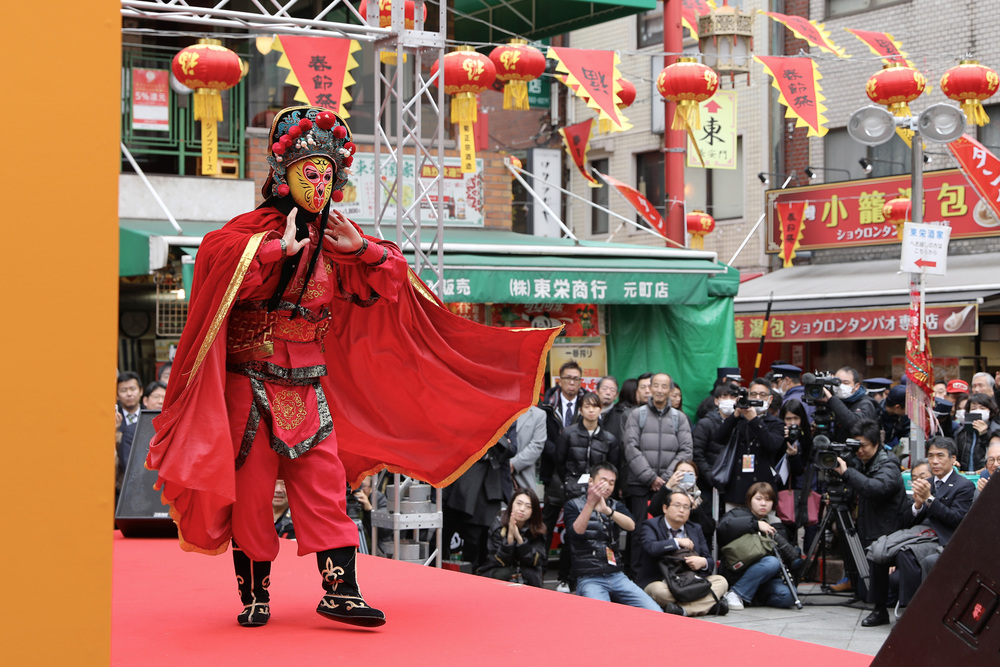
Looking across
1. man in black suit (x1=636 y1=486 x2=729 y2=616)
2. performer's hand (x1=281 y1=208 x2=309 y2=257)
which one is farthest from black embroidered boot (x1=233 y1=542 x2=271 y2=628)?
man in black suit (x1=636 y1=486 x2=729 y2=616)

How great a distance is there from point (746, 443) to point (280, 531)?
10.2 ft

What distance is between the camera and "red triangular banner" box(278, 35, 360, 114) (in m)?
8.20

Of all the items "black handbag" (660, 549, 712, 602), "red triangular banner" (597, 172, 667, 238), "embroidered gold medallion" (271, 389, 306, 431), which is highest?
"red triangular banner" (597, 172, 667, 238)

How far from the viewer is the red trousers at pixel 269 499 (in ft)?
12.0

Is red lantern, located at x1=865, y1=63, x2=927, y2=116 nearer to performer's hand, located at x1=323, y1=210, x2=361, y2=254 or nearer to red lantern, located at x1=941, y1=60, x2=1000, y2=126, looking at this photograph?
red lantern, located at x1=941, y1=60, x2=1000, y2=126

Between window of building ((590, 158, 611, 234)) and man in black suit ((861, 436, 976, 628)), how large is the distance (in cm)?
1223

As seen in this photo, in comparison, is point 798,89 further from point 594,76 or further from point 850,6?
point 850,6

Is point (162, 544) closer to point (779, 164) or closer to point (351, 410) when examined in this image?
point (351, 410)

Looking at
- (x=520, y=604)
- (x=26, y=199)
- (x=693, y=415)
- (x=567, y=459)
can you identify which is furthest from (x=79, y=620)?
(x=693, y=415)

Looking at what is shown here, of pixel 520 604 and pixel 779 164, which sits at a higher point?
pixel 779 164

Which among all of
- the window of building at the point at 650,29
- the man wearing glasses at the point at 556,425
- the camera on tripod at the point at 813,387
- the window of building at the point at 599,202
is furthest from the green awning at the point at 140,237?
the window of building at the point at 599,202

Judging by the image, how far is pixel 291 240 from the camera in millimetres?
3613

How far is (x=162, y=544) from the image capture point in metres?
5.56

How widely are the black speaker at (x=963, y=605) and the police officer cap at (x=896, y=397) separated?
7.74 metres
